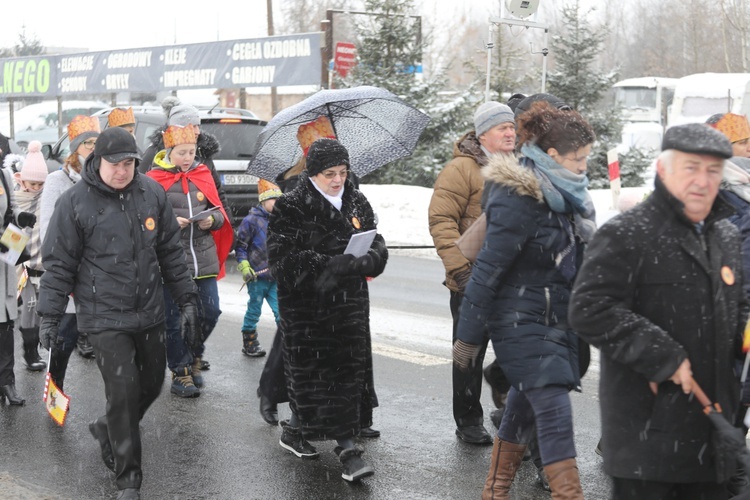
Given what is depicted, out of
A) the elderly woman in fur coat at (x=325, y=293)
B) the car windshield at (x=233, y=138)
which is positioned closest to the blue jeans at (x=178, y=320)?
the elderly woman in fur coat at (x=325, y=293)

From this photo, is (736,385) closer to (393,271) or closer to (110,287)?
(110,287)

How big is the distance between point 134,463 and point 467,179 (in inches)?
93.3

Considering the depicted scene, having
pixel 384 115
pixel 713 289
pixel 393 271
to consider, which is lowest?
pixel 393 271

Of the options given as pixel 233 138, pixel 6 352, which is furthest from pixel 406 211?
pixel 6 352

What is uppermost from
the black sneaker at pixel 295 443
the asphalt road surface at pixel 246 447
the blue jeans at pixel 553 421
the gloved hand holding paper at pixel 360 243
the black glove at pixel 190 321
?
the gloved hand holding paper at pixel 360 243

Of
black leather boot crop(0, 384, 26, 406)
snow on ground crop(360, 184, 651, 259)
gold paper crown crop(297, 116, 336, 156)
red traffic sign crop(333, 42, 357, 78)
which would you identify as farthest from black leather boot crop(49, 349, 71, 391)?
red traffic sign crop(333, 42, 357, 78)

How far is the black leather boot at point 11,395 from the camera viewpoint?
6953mm

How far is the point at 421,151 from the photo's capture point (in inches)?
811

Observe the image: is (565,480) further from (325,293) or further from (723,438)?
(325,293)

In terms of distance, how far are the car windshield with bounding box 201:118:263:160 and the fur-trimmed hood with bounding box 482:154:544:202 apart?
9.91 meters

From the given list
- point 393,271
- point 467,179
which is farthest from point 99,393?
point 393,271

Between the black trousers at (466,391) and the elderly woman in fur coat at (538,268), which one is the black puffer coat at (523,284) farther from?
the black trousers at (466,391)

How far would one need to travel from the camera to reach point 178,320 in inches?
282

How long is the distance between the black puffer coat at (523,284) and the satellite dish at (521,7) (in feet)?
43.3
